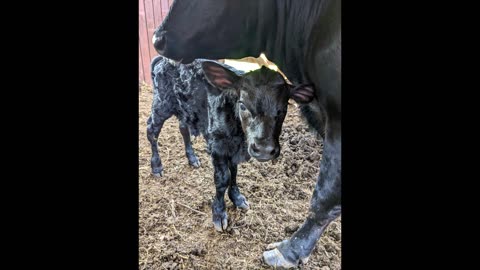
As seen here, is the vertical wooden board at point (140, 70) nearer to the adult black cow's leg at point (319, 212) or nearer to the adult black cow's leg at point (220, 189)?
the adult black cow's leg at point (220, 189)

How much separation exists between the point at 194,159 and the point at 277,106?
90cm

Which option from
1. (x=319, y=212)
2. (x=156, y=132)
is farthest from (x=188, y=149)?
(x=319, y=212)

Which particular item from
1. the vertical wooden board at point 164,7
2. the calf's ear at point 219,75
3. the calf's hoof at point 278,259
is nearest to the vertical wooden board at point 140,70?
the vertical wooden board at point 164,7

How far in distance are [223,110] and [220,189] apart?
1.50 feet

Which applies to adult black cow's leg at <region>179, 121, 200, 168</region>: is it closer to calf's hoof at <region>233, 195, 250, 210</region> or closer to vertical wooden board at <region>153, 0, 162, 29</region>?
calf's hoof at <region>233, 195, 250, 210</region>

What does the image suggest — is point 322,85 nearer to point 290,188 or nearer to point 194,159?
point 290,188

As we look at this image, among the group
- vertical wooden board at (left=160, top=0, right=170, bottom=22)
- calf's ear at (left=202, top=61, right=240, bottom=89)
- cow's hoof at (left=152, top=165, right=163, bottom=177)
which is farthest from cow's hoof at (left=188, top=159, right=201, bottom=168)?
vertical wooden board at (left=160, top=0, right=170, bottom=22)

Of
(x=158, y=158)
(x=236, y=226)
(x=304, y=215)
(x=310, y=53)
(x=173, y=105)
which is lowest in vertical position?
(x=236, y=226)

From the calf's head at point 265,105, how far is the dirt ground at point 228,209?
15cm

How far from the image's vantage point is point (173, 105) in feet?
7.59

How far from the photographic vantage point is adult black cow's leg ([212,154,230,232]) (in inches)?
83.0

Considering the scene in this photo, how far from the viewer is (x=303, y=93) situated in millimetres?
1723

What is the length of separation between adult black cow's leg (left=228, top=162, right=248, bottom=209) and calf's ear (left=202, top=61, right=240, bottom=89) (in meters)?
0.53
